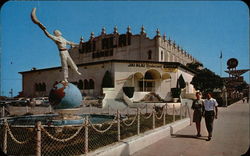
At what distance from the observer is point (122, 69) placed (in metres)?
29.0

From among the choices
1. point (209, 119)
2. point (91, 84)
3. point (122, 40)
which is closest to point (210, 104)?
point (209, 119)

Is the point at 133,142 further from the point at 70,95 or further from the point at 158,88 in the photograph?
the point at 158,88

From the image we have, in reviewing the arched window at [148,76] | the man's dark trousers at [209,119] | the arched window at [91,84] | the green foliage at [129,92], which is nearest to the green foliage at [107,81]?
the green foliage at [129,92]

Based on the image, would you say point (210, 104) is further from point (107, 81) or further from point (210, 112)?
point (107, 81)

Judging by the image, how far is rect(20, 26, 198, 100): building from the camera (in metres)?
29.2

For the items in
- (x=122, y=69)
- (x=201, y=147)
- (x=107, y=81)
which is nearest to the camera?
(x=201, y=147)

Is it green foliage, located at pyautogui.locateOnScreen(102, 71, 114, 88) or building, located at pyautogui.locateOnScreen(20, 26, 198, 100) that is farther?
building, located at pyautogui.locateOnScreen(20, 26, 198, 100)

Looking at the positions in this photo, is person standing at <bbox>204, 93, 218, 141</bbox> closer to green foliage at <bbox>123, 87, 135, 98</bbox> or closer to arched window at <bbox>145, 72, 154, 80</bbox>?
green foliage at <bbox>123, 87, 135, 98</bbox>

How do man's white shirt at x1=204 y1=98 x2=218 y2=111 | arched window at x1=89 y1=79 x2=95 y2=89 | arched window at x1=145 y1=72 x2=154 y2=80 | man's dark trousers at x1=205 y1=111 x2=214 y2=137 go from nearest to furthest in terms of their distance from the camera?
man's dark trousers at x1=205 y1=111 x2=214 y2=137, man's white shirt at x1=204 y1=98 x2=218 y2=111, arched window at x1=145 y1=72 x2=154 y2=80, arched window at x1=89 y1=79 x2=95 y2=89

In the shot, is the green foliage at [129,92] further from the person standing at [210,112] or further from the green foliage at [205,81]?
the green foliage at [205,81]

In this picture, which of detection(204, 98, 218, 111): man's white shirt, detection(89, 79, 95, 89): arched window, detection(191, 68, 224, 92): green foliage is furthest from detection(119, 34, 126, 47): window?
detection(204, 98, 218, 111): man's white shirt

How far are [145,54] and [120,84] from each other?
40.9ft

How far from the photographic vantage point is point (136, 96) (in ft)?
89.8

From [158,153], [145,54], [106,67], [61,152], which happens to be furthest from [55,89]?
[145,54]
